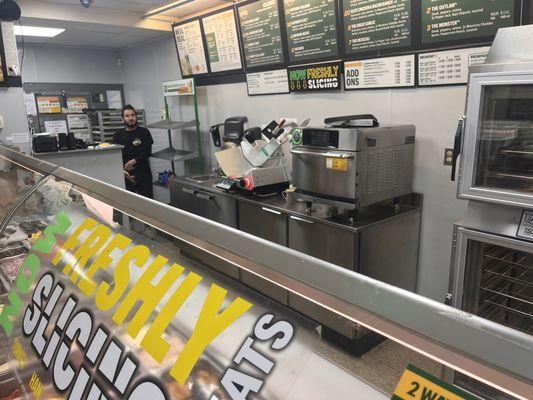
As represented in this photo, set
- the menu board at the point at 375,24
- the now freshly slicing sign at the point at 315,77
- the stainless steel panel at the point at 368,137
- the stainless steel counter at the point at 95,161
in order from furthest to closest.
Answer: the stainless steel counter at the point at 95,161 < the now freshly slicing sign at the point at 315,77 < the menu board at the point at 375,24 < the stainless steel panel at the point at 368,137

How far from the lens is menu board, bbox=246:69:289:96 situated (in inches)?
143

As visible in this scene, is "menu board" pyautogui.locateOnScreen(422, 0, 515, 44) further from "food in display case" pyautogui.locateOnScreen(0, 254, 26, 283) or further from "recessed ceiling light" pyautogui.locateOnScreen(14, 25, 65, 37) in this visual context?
"recessed ceiling light" pyautogui.locateOnScreen(14, 25, 65, 37)

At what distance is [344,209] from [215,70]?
2408 millimetres

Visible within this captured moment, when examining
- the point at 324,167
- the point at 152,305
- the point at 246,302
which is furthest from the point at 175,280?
the point at 324,167

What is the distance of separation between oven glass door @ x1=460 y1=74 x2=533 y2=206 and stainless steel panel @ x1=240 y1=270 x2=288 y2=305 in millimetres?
1379

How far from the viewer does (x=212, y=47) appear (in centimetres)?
419

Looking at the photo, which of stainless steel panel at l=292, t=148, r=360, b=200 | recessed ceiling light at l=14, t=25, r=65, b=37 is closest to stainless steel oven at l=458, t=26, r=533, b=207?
stainless steel panel at l=292, t=148, r=360, b=200

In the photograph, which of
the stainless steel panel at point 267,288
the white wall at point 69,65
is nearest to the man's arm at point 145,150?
the white wall at point 69,65

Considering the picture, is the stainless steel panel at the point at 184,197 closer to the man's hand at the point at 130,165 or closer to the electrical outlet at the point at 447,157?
the man's hand at the point at 130,165

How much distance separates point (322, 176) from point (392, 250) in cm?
69

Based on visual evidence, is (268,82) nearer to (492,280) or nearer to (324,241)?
(324,241)

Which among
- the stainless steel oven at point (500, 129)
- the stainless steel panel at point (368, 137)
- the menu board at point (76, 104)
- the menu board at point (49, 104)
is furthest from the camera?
the menu board at point (76, 104)

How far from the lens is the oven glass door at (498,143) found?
65.4 inches

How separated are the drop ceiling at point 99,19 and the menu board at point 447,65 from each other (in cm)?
227
